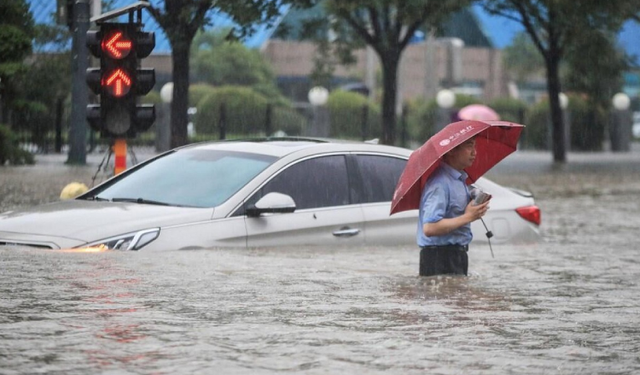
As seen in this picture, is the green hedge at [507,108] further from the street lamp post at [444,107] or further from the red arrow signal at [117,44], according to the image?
the red arrow signal at [117,44]

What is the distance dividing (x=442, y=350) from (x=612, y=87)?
4932 cm

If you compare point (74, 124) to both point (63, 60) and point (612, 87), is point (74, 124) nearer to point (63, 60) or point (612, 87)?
point (63, 60)

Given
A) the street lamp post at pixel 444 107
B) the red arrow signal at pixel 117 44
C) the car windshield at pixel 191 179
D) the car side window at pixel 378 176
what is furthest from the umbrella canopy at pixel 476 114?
the car windshield at pixel 191 179

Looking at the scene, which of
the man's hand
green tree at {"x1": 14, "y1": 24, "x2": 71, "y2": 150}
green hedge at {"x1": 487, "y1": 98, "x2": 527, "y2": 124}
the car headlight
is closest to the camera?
the man's hand

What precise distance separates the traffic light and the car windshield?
12.2 feet

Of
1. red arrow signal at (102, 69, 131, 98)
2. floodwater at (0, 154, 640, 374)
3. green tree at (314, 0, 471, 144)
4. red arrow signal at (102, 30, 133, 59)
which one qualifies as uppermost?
green tree at (314, 0, 471, 144)

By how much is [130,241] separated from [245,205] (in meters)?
1.03

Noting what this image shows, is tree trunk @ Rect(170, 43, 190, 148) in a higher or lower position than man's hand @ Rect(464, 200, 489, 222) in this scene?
higher

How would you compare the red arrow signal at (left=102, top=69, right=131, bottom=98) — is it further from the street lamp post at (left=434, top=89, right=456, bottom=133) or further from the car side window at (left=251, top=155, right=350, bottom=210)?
the street lamp post at (left=434, top=89, right=456, bottom=133)

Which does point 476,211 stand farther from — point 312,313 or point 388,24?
point 388,24

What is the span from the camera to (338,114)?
164ft

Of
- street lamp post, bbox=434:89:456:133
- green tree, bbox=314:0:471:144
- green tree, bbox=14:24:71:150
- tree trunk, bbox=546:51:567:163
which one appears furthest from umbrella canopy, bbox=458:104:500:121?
green tree, bbox=14:24:71:150

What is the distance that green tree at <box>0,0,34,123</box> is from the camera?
2767 centimetres

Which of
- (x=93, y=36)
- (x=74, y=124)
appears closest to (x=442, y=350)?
(x=93, y=36)
